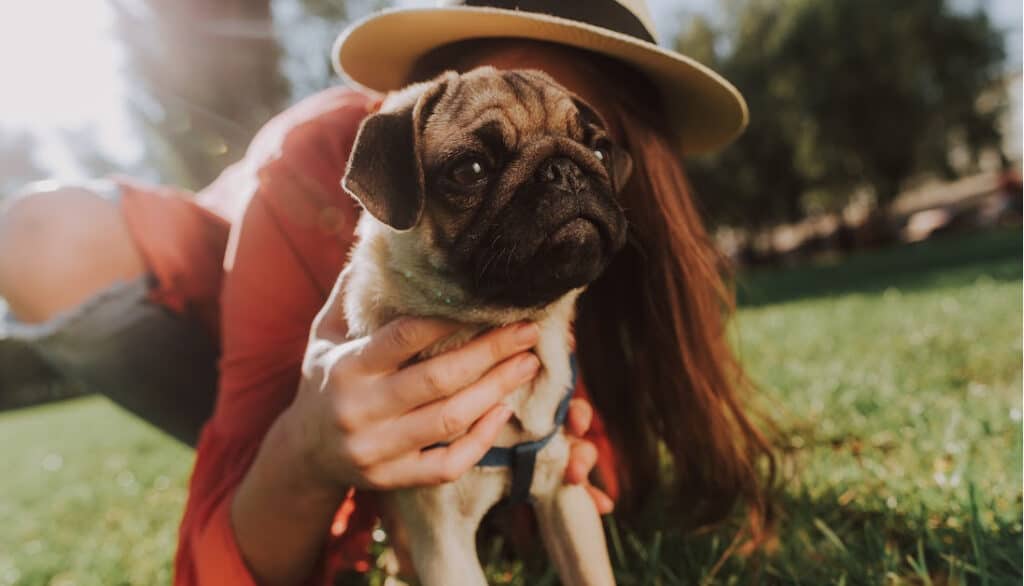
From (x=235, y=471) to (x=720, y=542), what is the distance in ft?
5.64

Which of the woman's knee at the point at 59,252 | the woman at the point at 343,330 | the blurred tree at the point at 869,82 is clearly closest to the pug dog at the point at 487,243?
the woman at the point at 343,330

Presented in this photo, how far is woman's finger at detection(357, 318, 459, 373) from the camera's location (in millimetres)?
1820

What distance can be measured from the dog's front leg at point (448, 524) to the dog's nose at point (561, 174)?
2.71ft

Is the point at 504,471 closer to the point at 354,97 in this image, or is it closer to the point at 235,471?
the point at 235,471

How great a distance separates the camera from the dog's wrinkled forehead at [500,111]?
1.91 m

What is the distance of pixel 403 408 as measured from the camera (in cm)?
185

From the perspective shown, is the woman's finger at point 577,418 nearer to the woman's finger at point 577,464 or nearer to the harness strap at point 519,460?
the woman's finger at point 577,464

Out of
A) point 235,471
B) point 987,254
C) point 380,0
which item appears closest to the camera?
point 235,471

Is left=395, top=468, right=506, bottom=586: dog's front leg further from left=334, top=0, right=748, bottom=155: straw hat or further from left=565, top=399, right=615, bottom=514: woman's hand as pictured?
→ left=334, top=0, right=748, bottom=155: straw hat

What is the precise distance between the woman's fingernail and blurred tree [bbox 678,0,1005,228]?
22.0m

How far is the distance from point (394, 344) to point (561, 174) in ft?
2.10

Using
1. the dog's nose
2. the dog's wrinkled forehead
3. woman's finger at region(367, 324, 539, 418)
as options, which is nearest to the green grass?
woman's finger at region(367, 324, 539, 418)

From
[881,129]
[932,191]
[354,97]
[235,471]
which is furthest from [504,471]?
[932,191]

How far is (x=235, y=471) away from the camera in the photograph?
2.33 m
